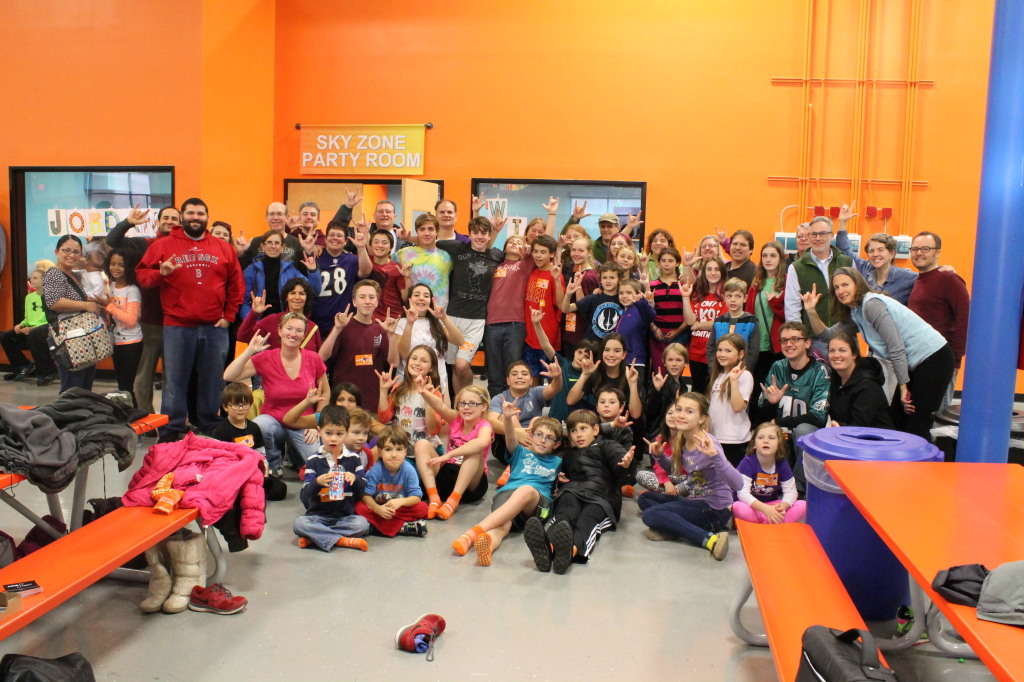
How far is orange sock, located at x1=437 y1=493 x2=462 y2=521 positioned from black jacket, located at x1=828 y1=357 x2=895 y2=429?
219 centimetres

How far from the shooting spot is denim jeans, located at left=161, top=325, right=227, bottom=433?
593cm

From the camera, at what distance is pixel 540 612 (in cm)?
365

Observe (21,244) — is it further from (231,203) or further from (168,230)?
(168,230)

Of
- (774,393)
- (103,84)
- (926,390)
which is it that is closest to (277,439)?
(774,393)

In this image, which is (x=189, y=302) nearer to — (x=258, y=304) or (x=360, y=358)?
(x=258, y=304)

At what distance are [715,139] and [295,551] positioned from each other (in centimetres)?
647

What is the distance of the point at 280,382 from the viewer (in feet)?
17.7

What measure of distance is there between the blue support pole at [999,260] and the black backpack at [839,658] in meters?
2.02

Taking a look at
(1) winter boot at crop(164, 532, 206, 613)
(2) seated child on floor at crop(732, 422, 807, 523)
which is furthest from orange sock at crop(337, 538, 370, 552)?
(2) seated child on floor at crop(732, 422, 807, 523)

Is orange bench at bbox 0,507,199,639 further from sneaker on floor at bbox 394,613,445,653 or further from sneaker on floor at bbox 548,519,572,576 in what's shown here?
sneaker on floor at bbox 548,519,572,576

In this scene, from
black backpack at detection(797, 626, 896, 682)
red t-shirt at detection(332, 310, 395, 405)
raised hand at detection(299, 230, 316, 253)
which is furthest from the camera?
raised hand at detection(299, 230, 316, 253)

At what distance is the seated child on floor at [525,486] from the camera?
14.6 feet

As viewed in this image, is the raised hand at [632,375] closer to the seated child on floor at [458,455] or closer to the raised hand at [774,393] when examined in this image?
the raised hand at [774,393]

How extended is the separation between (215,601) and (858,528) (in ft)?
8.67
